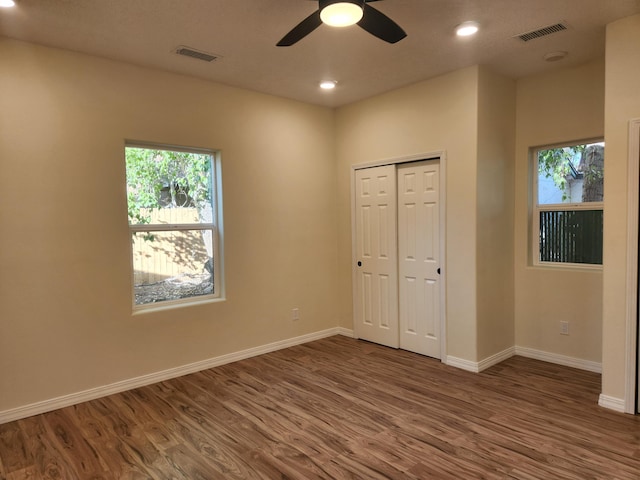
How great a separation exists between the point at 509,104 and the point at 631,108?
1.34 meters

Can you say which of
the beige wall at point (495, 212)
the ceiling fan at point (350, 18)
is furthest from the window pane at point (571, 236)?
the ceiling fan at point (350, 18)

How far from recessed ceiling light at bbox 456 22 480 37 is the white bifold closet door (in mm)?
1303

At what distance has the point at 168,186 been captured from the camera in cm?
393

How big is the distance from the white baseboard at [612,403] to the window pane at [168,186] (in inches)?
142

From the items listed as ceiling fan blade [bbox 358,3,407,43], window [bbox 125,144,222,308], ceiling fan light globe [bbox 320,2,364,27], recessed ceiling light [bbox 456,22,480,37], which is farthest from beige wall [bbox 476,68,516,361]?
window [bbox 125,144,222,308]

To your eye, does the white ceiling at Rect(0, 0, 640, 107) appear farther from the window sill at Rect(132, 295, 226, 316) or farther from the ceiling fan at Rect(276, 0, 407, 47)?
the window sill at Rect(132, 295, 226, 316)

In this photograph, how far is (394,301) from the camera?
15.1ft

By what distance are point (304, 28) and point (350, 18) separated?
308 millimetres

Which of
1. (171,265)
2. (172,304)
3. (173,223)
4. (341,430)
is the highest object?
(173,223)

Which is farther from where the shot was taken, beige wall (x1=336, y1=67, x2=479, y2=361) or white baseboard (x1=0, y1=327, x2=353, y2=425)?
beige wall (x1=336, y1=67, x2=479, y2=361)

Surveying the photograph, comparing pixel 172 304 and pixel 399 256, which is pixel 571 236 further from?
pixel 172 304

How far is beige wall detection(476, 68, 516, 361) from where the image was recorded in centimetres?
387

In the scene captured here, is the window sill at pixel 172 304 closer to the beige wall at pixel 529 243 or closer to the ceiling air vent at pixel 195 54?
the ceiling air vent at pixel 195 54

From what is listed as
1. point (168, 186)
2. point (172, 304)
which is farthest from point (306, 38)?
point (172, 304)
